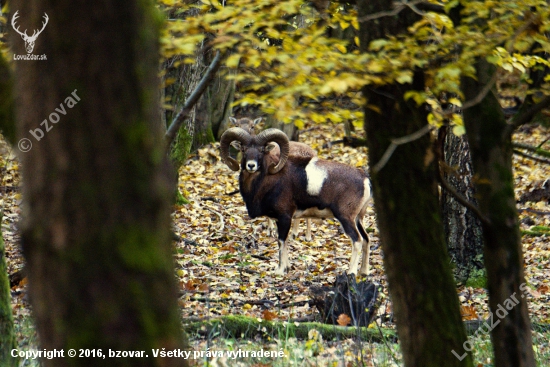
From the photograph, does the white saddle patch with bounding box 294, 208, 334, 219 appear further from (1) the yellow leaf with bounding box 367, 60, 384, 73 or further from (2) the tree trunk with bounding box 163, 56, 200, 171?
(1) the yellow leaf with bounding box 367, 60, 384, 73

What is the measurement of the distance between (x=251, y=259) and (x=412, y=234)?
840cm

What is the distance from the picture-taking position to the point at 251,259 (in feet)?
39.4

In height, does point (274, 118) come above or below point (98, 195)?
above

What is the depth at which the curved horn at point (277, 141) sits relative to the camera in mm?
12148

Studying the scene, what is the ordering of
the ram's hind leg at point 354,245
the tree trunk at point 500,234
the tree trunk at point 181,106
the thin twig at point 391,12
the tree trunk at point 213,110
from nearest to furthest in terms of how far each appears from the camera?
the thin twig at point 391,12
the tree trunk at point 500,234
the ram's hind leg at point 354,245
the tree trunk at point 181,106
the tree trunk at point 213,110

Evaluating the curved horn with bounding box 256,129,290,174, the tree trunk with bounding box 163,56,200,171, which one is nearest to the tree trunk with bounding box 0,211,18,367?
the curved horn with bounding box 256,129,290,174

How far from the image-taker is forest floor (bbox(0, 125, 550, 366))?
7960 mm

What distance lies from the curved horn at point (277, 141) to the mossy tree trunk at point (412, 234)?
827cm

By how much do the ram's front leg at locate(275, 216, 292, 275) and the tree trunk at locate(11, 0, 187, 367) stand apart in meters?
9.14

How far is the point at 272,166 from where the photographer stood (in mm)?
12273

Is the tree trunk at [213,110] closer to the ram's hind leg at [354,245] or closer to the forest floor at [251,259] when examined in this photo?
the forest floor at [251,259]

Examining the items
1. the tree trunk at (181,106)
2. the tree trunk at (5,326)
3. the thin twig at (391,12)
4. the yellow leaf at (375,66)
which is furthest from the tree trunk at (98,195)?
the tree trunk at (181,106)

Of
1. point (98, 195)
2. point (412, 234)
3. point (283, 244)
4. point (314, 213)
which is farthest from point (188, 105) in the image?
point (314, 213)

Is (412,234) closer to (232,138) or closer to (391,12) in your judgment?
(391,12)
